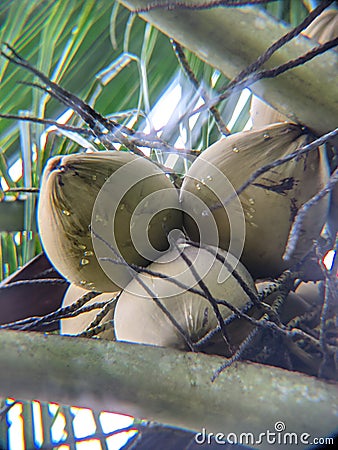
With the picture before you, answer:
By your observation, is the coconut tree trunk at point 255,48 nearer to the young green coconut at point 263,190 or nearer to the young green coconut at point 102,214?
the young green coconut at point 263,190

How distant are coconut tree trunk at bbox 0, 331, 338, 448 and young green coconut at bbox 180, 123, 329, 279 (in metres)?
0.26

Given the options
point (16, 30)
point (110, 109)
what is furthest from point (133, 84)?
point (16, 30)

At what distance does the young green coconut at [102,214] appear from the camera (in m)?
0.85

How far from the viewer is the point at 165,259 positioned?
2.85 feet

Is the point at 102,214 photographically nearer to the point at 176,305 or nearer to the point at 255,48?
the point at 176,305

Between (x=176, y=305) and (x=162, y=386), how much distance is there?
15 centimetres

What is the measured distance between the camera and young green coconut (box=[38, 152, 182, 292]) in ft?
2.80

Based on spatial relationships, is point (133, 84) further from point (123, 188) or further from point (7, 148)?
point (123, 188)

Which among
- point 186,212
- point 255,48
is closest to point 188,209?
point 186,212

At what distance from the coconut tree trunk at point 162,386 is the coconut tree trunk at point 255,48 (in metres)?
0.37

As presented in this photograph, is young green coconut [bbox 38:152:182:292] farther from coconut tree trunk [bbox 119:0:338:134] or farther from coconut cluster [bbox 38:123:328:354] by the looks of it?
coconut tree trunk [bbox 119:0:338:134]

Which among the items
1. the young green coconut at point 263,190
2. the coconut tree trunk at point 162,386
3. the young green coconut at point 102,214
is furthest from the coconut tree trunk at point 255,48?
the coconut tree trunk at point 162,386

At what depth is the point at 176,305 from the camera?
775mm

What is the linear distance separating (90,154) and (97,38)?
2.23 ft
